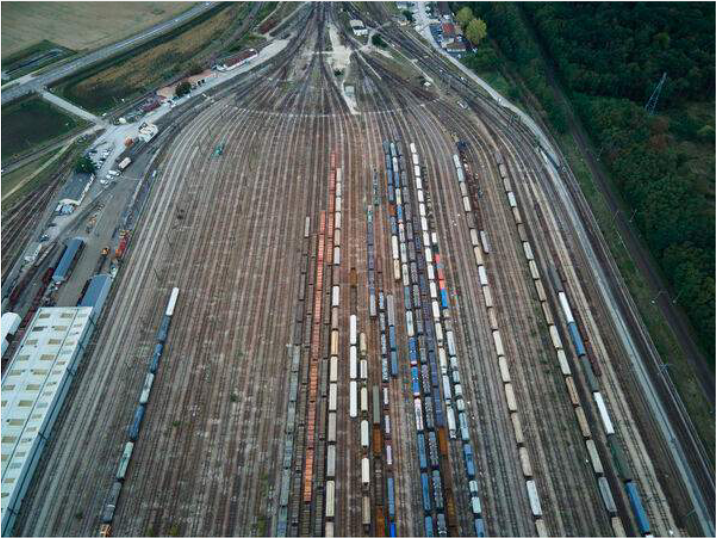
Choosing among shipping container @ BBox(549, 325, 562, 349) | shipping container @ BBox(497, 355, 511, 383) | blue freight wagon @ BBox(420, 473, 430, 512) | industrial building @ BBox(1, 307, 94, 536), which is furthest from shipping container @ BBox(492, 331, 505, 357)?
industrial building @ BBox(1, 307, 94, 536)

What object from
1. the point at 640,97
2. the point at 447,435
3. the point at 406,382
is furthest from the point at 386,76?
the point at 447,435

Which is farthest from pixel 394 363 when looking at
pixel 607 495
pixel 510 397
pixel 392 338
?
pixel 607 495

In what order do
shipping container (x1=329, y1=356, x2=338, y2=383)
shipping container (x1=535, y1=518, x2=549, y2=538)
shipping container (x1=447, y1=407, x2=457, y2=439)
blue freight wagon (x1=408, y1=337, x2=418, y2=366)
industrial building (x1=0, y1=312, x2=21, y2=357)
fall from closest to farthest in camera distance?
shipping container (x1=535, y1=518, x2=549, y2=538) → shipping container (x1=447, y1=407, x2=457, y2=439) → shipping container (x1=329, y1=356, x2=338, y2=383) → blue freight wagon (x1=408, y1=337, x2=418, y2=366) → industrial building (x1=0, y1=312, x2=21, y2=357)

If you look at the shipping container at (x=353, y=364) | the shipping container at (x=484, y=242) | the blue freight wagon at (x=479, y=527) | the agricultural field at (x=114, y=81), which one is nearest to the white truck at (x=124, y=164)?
the agricultural field at (x=114, y=81)

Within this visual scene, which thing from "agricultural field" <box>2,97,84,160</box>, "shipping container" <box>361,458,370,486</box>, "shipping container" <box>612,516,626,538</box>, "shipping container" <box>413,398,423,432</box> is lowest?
"shipping container" <box>612,516,626,538</box>

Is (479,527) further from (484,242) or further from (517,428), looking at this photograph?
(484,242)

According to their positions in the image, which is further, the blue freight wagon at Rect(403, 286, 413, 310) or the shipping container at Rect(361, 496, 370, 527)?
the blue freight wagon at Rect(403, 286, 413, 310)

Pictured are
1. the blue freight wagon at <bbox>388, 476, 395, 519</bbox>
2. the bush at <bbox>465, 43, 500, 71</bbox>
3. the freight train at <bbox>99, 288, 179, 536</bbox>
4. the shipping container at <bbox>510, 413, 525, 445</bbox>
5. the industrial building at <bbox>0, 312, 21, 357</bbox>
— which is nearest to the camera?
the freight train at <bbox>99, 288, 179, 536</bbox>

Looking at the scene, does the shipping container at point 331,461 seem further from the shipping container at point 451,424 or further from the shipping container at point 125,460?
the shipping container at point 125,460

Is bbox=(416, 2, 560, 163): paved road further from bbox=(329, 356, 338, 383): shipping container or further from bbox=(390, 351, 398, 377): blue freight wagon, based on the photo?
bbox=(329, 356, 338, 383): shipping container
